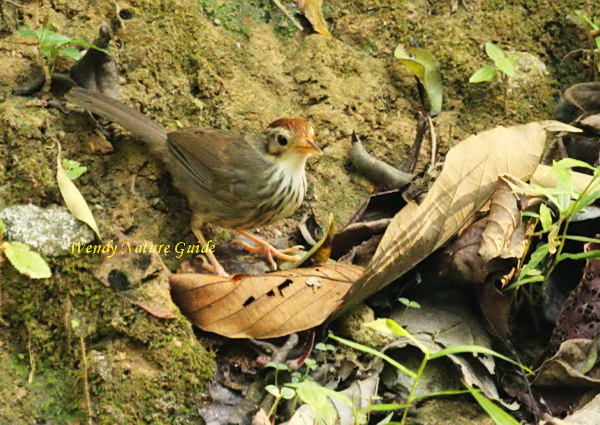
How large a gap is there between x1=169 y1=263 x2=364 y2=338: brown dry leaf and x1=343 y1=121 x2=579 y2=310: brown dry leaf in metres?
0.15

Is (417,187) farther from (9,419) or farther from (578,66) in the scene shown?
(9,419)

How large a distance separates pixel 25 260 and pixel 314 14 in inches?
100

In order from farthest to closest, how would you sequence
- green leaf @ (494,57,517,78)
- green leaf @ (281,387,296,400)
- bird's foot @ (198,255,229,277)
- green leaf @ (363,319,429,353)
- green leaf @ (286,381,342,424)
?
green leaf @ (494,57,517,78), bird's foot @ (198,255,229,277), green leaf @ (281,387,296,400), green leaf @ (286,381,342,424), green leaf @ (363,319,429,353)

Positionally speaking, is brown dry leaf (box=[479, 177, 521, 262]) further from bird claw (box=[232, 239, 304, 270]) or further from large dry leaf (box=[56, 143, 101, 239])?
large dry leaf (box=[56, 143, 101, 239])

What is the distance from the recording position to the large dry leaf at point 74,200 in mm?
3799

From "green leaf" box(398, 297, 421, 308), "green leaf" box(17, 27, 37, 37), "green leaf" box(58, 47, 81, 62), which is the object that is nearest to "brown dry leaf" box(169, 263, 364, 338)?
"green leaf" box(398, 297, 421, 308)

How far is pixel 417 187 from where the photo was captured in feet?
14.8

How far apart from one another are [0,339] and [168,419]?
33.0 inches

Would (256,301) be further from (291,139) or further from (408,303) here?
(291,139)

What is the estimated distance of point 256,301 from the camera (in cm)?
368

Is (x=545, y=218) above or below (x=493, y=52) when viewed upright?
below

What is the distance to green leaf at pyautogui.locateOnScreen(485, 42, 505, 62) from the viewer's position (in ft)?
16.0

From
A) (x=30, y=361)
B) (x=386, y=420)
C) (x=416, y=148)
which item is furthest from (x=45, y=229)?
(x=416, y=148)

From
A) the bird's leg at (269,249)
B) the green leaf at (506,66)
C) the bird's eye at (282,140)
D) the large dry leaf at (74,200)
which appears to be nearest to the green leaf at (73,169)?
the large dry leaf at (74,200)
